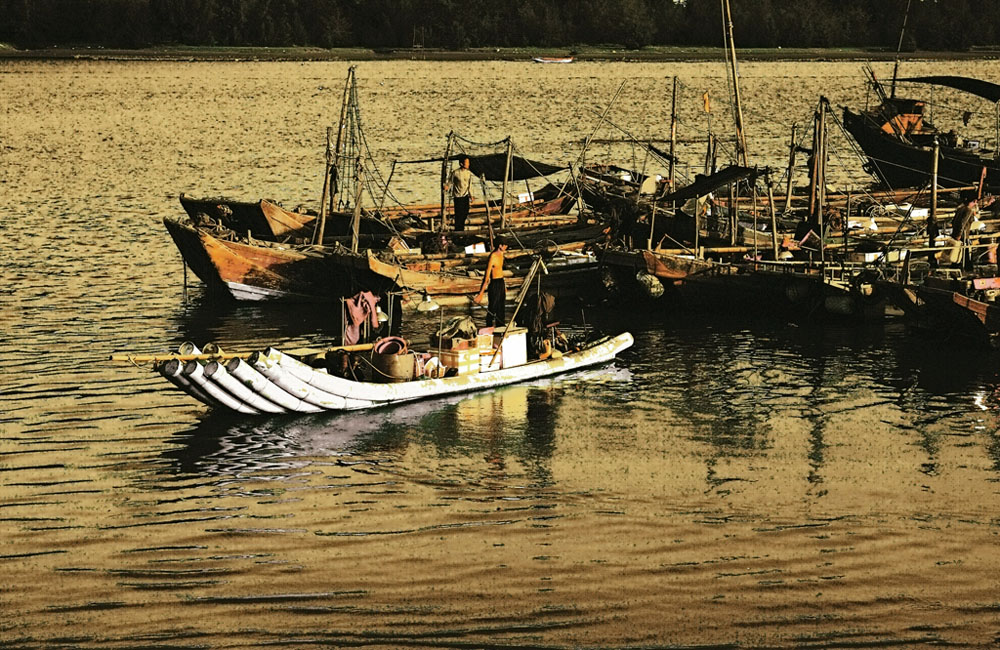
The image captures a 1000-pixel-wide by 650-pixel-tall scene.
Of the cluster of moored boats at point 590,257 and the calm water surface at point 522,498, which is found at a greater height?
the cluster of moored boats at point 590,257

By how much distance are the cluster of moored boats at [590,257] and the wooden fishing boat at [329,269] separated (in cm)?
4

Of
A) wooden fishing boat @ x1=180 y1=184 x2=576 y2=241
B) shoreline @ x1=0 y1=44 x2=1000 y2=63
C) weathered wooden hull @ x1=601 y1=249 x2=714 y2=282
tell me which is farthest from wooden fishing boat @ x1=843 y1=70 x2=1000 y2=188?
shoreline @ x1=0 y1=44 x2=1000 y2=63

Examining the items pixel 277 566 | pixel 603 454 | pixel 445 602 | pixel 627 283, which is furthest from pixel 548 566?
pixel 627 283

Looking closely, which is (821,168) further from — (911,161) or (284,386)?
(911,161)

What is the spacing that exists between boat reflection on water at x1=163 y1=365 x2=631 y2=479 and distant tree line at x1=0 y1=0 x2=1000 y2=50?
415 feet

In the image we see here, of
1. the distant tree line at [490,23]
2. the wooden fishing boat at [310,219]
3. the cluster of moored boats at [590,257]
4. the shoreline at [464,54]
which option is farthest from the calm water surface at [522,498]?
the distant tree line at [490,23]

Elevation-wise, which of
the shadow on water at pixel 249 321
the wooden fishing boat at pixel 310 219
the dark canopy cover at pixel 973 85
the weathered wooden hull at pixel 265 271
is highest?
the dark canopy cover at pixel 973 85

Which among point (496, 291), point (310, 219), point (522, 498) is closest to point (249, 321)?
point (310, 219)

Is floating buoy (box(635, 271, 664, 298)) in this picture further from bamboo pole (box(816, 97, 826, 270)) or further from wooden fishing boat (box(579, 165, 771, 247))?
bamboo pole (box(816, 97, 826, 270))

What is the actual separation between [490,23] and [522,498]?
137706mm

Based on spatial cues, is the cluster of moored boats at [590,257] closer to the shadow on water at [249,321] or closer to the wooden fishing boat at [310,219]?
the wooden fishing boat at [310,219]

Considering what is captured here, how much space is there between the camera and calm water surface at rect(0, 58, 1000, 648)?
44.9 feet

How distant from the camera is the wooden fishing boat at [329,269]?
29.5m

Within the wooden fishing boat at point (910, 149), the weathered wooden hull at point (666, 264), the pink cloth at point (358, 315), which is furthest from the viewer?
the wooden fishing boat at point (910, 149)
